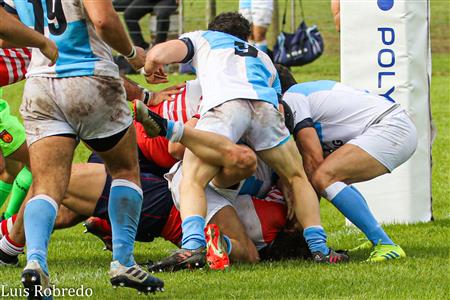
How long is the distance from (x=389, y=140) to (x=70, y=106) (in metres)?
2.67

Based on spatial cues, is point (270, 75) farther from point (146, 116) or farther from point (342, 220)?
point (342, 220)

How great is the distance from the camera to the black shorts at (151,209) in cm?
725

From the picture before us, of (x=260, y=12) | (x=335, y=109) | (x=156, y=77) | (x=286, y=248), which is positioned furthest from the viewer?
(x=260, y=12)

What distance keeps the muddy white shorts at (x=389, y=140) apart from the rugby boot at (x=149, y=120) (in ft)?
4.91

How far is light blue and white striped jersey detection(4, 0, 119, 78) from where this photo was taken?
221 inches

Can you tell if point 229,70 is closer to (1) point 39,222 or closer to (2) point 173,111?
(2) point 173,111

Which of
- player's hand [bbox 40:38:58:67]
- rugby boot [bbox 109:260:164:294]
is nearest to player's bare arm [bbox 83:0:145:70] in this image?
player's hand [bbox 40:38:58:67]

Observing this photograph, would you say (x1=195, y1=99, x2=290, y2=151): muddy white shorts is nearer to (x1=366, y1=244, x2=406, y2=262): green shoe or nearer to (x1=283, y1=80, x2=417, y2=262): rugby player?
(x1=283, y1=80, x2=417, y2=262): rugby player

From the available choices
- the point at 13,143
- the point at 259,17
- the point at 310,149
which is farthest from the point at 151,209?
the point at 259,17

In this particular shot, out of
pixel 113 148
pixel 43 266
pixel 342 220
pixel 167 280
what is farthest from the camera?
pixel 342 220

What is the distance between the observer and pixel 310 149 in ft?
24.5

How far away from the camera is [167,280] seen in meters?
6.35

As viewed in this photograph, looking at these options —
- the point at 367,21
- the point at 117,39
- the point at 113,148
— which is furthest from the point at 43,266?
the point at 367,21

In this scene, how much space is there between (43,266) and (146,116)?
138 centimetres
